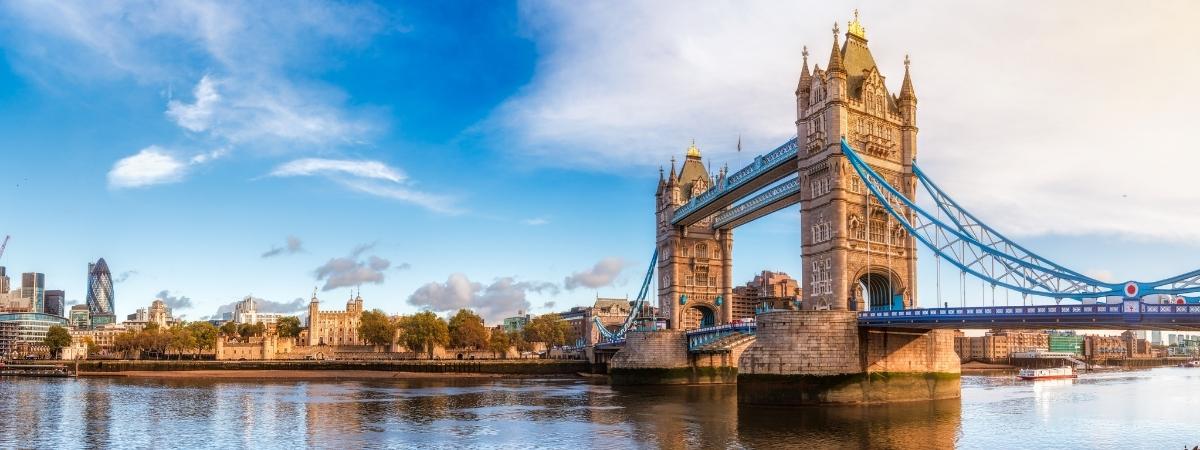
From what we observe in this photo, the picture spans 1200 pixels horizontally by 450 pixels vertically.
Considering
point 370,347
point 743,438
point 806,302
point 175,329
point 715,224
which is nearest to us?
point 743,438

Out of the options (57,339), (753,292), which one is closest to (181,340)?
(57,339)

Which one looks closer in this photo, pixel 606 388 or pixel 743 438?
pixel 743 438

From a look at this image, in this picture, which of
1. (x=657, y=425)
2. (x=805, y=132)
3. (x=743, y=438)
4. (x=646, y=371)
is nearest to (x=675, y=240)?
(x=646, y=371)

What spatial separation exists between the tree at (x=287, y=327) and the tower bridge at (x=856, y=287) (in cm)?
8467

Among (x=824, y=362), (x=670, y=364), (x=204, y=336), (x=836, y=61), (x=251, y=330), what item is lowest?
(x=670, y=364)

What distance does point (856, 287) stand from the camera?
59312mm

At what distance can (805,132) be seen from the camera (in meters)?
61.6

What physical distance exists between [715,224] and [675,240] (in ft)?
12.7

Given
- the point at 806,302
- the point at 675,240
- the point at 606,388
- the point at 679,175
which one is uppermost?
the point at 679,175

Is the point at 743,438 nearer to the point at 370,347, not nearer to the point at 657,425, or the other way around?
the point at 657,425

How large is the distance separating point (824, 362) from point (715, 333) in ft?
71.9

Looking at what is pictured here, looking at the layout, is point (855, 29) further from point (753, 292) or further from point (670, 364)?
point (753, 292)

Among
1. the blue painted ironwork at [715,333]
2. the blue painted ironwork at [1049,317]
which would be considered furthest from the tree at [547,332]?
the blue painted ironwork at [1049,317]

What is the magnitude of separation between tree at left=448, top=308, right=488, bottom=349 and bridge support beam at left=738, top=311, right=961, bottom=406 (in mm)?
84357
